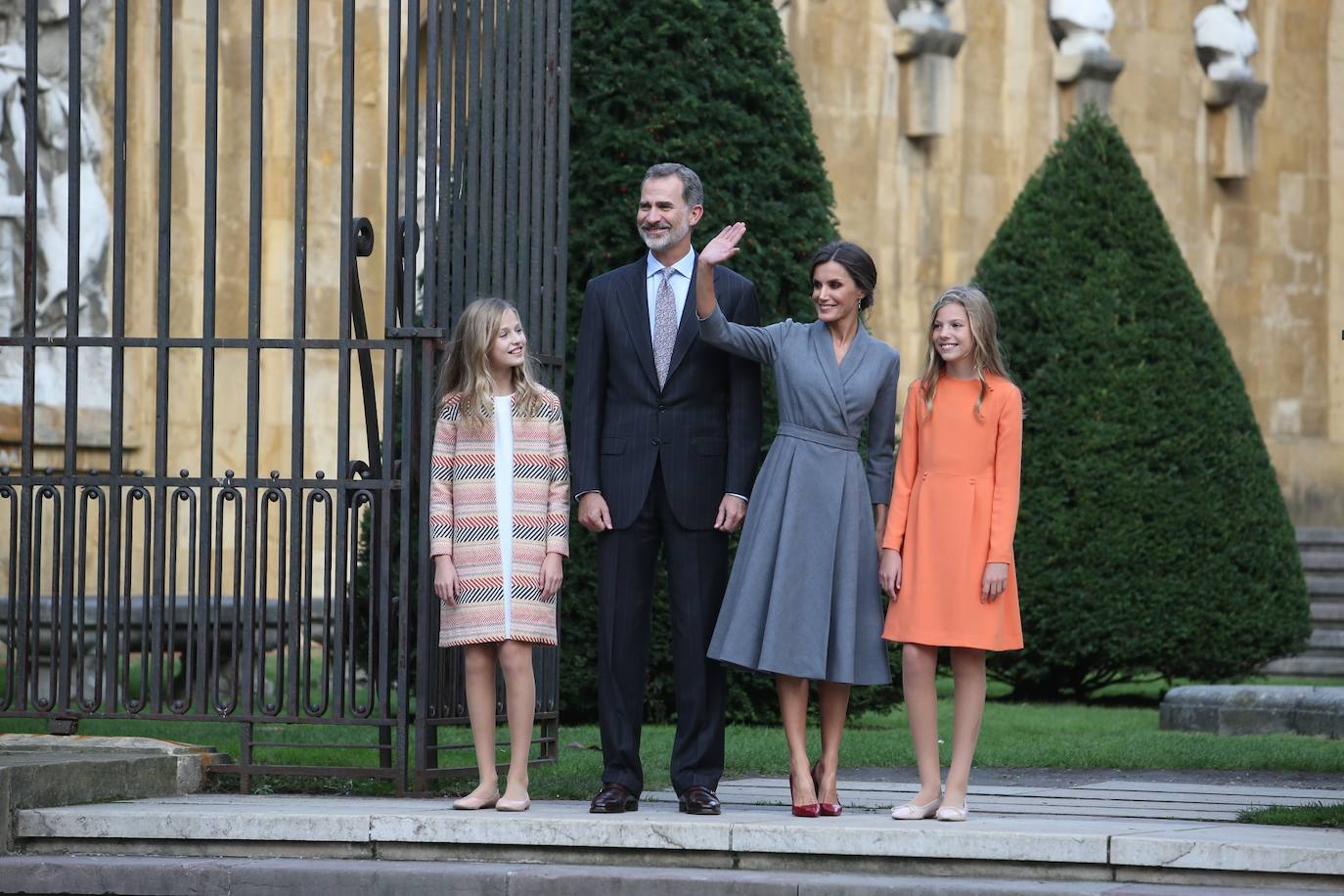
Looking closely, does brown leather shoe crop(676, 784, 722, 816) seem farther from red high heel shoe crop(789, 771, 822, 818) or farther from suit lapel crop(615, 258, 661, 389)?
suit lapel crop(615, 258, 661, 389)

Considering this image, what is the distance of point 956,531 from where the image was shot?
648 centimetres

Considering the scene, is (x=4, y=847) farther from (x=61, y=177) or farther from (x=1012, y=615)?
(x=61, y=177)

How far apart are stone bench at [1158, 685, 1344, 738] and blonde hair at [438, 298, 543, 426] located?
5.22 meters

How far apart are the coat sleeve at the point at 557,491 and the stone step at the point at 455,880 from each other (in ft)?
3.62

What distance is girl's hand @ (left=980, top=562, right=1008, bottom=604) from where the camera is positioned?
6.43 m

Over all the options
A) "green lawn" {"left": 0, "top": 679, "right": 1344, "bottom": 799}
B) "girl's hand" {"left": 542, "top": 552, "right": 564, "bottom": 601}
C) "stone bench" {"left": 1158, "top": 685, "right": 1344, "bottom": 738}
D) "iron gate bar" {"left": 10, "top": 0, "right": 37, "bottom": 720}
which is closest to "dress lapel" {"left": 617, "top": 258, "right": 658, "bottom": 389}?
"girl's hand" {"left": 542, "top": 552, "right": 564, "bottom": 601}

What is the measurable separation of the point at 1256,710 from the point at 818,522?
4909mm

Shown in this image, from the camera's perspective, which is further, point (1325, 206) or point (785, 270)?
point (1325, 206)

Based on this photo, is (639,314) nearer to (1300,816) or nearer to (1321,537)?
(1300,816)

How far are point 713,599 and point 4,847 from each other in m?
2.21

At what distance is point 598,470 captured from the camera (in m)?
6.70

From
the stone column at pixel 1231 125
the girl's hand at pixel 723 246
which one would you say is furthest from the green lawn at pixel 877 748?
the stone column at pixel 1231 125

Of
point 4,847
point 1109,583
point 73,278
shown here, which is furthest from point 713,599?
point 1109,583

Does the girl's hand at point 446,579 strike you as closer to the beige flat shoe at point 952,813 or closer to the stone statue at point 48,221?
the beige flat shoe at point 952,813
